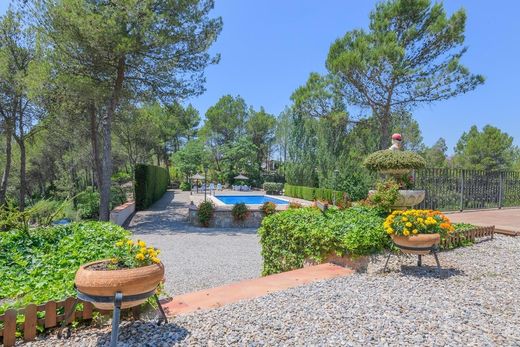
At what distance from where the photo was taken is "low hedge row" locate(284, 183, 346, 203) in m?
17.5

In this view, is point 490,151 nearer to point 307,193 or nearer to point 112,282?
point 307,193

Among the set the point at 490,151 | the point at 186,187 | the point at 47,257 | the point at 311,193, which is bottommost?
the point at 186,187

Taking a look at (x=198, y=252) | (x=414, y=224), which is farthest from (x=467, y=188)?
(x=198, y=252)

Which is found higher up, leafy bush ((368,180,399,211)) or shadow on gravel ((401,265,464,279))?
leafy bush ((368,180,399,211))

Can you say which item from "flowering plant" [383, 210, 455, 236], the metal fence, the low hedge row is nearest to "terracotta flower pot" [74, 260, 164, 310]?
"flowering plant" [383, 210, 455, 236]

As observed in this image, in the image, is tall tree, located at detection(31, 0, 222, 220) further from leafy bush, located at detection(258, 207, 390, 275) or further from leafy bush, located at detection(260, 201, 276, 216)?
leafy bush, located at detection(258, 207, 390, 275)

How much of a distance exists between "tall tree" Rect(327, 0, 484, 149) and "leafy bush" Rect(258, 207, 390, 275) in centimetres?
899

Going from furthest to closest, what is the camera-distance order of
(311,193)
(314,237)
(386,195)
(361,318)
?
(311,193) < (386,195) < (314,237) < (361,318)

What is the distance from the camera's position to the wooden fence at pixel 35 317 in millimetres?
2252

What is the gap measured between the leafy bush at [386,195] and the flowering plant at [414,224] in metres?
1.48

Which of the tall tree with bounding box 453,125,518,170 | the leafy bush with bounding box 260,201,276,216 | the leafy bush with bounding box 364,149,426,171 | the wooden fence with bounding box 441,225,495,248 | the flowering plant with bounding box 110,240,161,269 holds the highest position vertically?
the tall tree with bounding box 453,125,518,170

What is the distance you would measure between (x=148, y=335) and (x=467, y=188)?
427 inches

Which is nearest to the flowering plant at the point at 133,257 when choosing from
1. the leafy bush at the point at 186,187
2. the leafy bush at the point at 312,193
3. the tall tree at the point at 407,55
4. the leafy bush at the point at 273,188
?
the tall tree at the point at 407,55

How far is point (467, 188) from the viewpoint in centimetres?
1034
